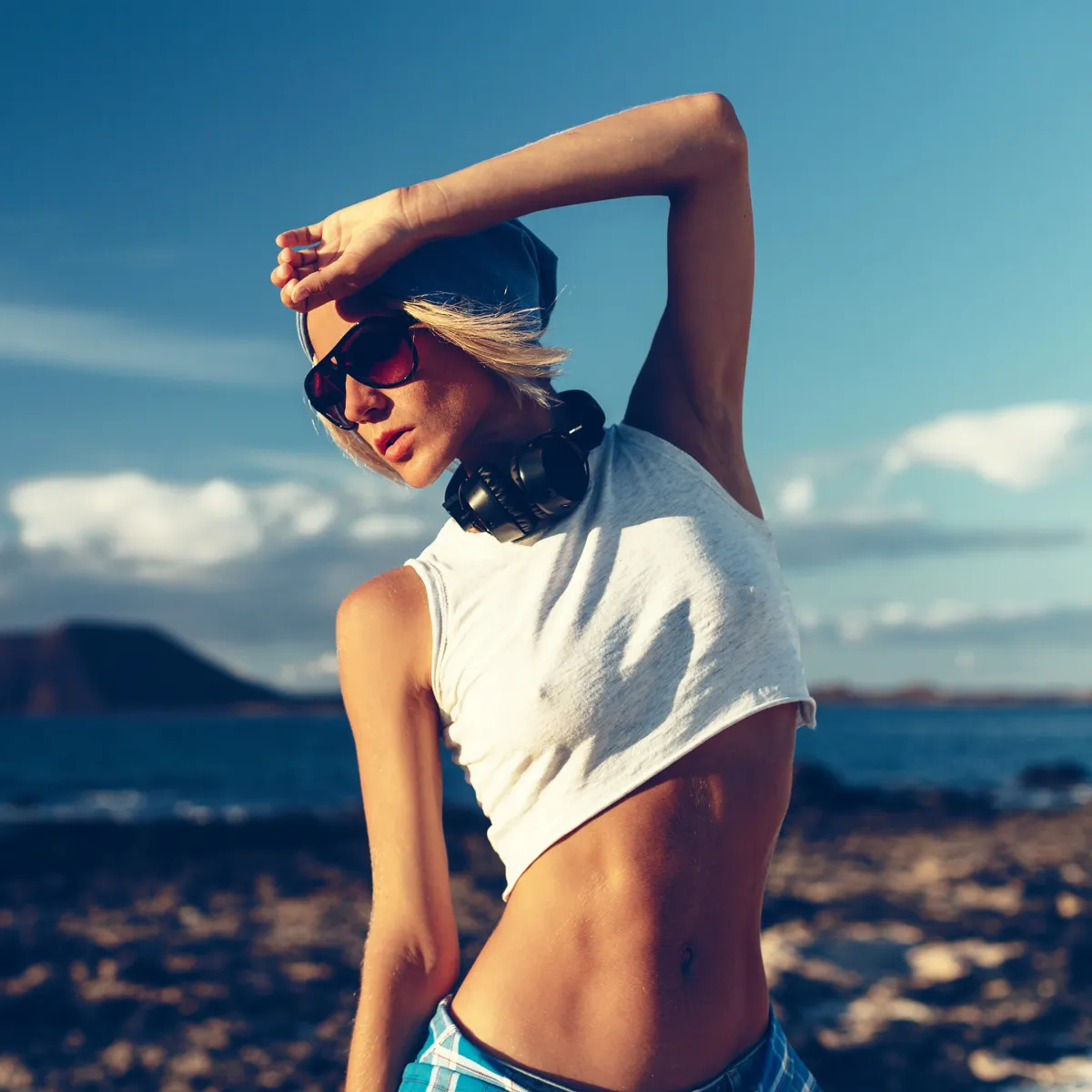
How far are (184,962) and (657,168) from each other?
1136 cm

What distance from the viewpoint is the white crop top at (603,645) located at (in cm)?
195

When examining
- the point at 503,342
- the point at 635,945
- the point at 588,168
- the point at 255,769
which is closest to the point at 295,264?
the point at 503,342

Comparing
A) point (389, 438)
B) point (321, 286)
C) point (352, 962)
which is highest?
point (321, 286)

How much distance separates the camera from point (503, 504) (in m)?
2.03

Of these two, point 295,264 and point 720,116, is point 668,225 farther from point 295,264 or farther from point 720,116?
point 295,264

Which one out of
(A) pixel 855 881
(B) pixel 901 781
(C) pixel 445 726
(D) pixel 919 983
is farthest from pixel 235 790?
(C) pixel 445 726

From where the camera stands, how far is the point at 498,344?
2072mm

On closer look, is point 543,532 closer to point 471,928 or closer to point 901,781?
point 471,928

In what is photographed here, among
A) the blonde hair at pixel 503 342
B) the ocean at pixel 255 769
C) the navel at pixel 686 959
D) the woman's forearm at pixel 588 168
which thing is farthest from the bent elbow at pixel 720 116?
the ocean at pixel 255 769

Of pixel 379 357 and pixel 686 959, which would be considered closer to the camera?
pixel 686 959

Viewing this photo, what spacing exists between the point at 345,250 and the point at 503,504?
0.53 meters

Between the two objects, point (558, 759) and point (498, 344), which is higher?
point (498, 344)

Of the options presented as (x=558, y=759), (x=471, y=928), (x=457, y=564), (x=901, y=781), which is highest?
(x=457, y=564)

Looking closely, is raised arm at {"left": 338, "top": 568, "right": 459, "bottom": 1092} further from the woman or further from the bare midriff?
the bare midriff
